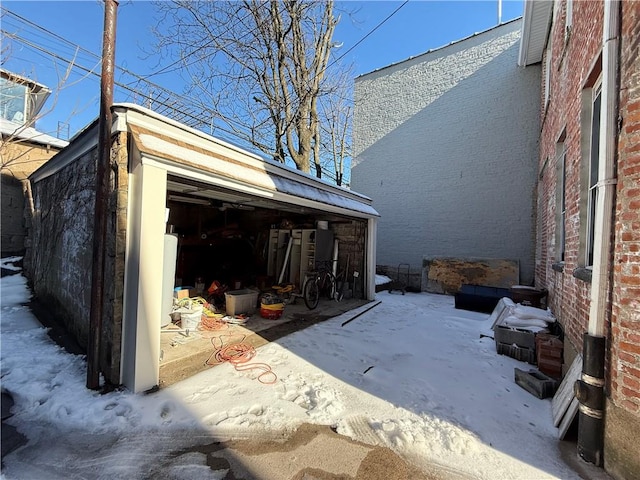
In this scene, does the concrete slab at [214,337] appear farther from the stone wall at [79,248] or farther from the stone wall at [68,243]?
the stone wall at [68,243]

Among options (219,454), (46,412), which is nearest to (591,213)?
(219,454)

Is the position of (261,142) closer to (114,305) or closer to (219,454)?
(114,305)

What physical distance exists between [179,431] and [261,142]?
10.5 metres

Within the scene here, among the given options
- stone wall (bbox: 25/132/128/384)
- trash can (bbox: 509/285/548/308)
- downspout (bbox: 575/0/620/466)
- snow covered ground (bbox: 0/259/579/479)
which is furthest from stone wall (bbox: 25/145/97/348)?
trash can (bbox: 509/285/548/308)

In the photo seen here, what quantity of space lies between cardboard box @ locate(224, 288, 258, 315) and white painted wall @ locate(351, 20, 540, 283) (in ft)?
21.1

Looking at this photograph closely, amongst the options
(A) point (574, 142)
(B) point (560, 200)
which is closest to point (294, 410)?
(A) point (574, 142)

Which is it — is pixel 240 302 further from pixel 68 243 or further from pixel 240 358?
pixel 68 243

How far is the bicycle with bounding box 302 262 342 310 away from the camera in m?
5.97

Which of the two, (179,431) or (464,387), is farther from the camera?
(464,387)

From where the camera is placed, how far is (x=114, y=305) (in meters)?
2.64

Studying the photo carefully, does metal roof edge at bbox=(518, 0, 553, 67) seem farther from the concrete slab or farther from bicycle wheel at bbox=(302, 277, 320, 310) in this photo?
the concrete slab

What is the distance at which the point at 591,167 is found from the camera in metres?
2.82

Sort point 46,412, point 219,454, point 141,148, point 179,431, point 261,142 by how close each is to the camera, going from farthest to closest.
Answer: point 261,142
point 141,148
point 46,412
point 179,431
point 219,454

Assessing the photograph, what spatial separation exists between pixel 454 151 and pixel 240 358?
9.32m
